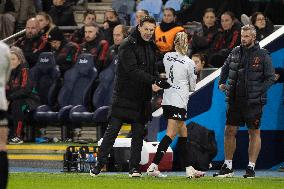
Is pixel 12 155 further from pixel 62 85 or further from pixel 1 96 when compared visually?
pixel 1 96

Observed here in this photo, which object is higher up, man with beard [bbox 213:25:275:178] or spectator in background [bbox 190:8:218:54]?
spectator in background [bbox 190:8:218:54]

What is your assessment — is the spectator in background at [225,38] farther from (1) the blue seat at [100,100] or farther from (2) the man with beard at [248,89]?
(2) the man with beard at [248,89]

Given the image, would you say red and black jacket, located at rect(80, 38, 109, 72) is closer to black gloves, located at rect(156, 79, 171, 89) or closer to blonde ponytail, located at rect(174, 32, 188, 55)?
blonde ponytail, located at rect(174, 32, 188, 55)

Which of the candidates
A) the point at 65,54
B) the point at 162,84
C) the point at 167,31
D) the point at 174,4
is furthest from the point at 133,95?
the point at 174,4

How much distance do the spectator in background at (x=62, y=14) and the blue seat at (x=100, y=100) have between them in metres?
3.59

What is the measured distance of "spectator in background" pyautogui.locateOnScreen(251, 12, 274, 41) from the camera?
19422 millimetres

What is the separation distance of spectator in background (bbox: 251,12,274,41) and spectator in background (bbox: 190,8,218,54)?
0.93m

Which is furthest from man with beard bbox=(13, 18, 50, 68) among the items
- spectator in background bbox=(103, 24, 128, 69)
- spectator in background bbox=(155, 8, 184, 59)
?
spectator in background bbox=(155, 8, 184, 59)

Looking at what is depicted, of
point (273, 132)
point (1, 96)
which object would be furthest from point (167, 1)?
point (1, 96)

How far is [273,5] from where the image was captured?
21172 mm

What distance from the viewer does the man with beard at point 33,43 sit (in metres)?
22.1

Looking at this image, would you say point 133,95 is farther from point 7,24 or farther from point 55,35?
point 7,24

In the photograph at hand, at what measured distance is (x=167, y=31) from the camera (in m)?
20.0

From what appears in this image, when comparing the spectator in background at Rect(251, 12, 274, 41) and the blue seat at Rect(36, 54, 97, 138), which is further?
the blue seat at Rect(36, 54, 97, 138)
